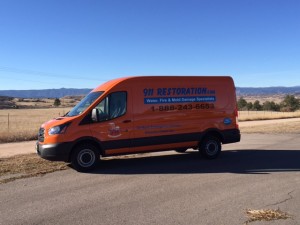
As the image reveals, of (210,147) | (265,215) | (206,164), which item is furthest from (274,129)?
(265,215)

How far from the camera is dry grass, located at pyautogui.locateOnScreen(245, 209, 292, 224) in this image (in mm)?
5883

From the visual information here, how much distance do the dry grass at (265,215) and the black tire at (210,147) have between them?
17.7ft

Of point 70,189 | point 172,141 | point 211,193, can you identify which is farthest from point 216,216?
point 172,141

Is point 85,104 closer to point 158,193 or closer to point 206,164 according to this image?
point 206,164

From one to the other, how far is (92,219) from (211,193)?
247 cm

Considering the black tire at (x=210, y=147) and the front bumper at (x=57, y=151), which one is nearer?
the front bumper at (x=57, y=151)

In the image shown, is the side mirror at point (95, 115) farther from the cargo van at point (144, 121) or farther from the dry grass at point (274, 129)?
the dry grass at point (274, 129)

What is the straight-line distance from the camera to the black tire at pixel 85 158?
32.6 ft

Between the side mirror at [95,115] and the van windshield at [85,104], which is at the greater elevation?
the van windshield at [85,104]

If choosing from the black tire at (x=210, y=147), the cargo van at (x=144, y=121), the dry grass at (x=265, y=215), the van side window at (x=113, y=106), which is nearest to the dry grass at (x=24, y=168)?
the cargo van at (x=144, y=121)

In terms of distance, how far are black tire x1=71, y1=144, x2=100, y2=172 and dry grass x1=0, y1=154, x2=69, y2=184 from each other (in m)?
0.67

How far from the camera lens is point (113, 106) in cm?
1038

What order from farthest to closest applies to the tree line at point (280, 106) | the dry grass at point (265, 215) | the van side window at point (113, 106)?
the tree line at point (280, 106) < the van side window at point (113, 106) < the dry grass at point (265, 215)

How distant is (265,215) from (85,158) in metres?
5.22
